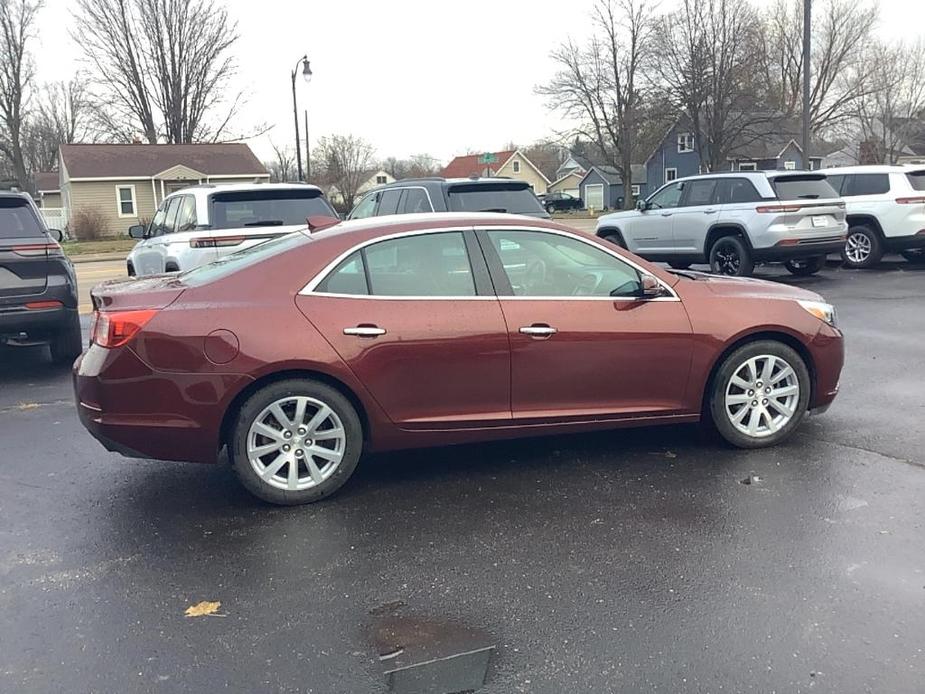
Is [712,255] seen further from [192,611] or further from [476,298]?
[192,611]

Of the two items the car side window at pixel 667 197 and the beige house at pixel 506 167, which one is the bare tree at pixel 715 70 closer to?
the car side window at pixel 667 197

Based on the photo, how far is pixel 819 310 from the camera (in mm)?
5246

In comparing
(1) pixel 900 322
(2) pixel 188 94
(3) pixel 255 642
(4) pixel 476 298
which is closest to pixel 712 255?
(1) pixel 900 322

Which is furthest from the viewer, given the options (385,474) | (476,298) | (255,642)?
(385,474)

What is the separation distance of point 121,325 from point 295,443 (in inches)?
43.9

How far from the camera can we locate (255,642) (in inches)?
123

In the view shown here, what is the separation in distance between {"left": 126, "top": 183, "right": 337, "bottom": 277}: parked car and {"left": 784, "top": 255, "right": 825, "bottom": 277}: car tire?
855cm

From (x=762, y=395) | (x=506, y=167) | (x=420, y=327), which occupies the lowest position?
(x=762, y=395)

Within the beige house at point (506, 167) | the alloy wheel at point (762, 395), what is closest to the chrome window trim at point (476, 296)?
the alloy wheel at point (762, 395)

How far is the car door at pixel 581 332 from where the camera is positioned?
15.3ft

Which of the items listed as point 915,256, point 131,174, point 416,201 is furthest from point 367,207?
point 131,174

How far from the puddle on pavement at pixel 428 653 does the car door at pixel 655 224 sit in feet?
39.0

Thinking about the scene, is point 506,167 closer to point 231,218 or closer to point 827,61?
point 827,61

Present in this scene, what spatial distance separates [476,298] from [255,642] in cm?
226
